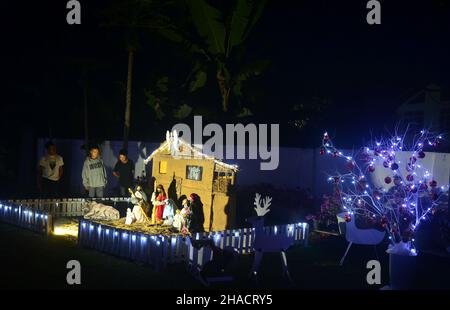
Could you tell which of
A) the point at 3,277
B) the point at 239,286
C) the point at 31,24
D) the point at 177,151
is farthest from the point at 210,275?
the point at 31,24

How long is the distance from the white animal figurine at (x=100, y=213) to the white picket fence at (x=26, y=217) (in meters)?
1.08

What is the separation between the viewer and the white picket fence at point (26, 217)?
11.9 meters

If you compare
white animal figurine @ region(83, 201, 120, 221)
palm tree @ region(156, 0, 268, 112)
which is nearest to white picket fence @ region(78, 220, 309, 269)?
white animal figurine @ region(83, 201, 120, 221)

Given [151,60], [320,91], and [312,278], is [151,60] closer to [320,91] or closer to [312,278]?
[320,91]

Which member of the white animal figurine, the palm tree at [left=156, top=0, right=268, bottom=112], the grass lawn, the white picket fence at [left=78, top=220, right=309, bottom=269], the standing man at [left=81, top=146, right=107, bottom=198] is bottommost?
the grass lawn

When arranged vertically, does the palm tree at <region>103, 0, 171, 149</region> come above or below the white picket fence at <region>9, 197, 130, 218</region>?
above

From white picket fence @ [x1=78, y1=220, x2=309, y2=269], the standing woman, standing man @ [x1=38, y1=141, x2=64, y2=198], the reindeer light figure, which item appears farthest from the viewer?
standing man @ [x1=38, y1=141, x2=64, y2=198]

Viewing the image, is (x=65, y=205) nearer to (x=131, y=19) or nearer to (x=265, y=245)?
(x=131, y=19)

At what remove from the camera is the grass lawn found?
8.34m

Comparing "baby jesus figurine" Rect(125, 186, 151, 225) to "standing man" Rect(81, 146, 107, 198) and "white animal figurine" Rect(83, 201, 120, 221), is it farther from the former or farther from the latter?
"standing man" Rect(81, 146, 107, 198)

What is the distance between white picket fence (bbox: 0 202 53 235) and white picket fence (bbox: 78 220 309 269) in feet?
4.74

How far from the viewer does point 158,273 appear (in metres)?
9.02

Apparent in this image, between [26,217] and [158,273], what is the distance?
4.99m

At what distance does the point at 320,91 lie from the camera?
2359 centimetres
